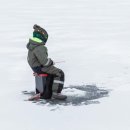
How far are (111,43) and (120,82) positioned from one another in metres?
5.27

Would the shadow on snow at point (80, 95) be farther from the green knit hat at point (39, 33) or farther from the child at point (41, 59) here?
the green knit hat at point (39, 33)

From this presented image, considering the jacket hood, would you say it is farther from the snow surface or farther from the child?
the snow surface

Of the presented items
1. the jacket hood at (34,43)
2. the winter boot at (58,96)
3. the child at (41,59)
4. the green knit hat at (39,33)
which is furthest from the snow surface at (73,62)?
the green knit hat at (39,33)

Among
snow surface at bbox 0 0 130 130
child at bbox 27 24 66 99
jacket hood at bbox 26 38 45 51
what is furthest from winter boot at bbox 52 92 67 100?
jacket hood at bbox 26 38 45 51

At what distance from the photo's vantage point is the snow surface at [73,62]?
24.1 feet

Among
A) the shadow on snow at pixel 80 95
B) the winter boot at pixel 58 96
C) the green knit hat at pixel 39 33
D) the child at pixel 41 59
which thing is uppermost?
the green knit hat at pixel 39 33

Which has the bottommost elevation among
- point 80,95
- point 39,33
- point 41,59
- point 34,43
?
point 80,95

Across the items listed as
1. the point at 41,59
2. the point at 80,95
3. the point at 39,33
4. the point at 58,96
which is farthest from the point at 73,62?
the point at 41,59

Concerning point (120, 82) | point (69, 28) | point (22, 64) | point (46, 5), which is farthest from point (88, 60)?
point (46, 5)

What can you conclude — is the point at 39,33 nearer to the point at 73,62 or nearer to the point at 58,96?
the point at 58,96

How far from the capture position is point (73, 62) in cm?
1205

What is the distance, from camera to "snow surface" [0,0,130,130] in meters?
7.36

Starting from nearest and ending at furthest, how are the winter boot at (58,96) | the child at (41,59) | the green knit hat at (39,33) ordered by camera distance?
the child at (41,59) → the green knit hat at (39,33) → the winter boot at (58,96)

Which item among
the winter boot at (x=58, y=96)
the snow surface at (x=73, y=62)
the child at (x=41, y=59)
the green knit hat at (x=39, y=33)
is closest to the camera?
the snow surface at (x=73, y=62)
